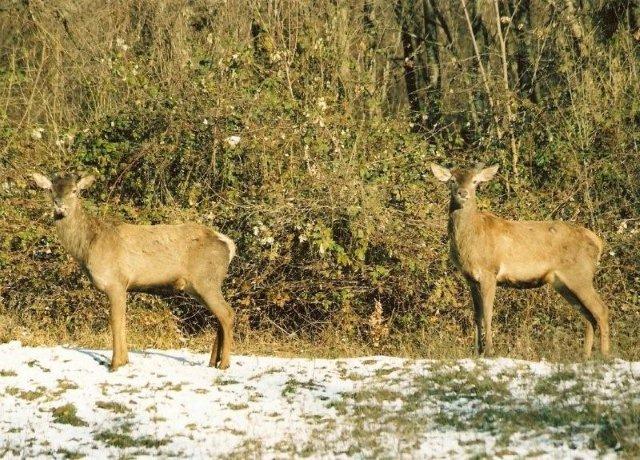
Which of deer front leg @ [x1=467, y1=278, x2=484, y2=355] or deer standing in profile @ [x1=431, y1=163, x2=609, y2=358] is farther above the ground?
deer standing in profile @ [x1=431, y1=163, x2=609, y2=358]

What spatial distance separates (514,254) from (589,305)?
1075 mm

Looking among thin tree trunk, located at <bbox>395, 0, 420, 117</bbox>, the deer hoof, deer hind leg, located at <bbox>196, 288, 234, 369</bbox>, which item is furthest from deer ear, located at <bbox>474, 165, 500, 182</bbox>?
thin tree trunk, located at <bbox>395, 0, 420, 117</bbox>

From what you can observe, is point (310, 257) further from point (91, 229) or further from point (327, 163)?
point (91, 229)

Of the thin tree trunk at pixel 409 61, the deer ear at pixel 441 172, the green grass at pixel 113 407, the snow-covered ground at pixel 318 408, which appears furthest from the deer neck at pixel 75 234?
the thin tree trunk at pixel 409 61

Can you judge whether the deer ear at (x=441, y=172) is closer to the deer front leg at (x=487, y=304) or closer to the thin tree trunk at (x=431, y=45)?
the deer front leg at (x=487, y=304)

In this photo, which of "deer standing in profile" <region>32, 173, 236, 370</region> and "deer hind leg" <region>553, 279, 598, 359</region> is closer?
"deer standing in profile" <region>32, 173, 236, 370</region>

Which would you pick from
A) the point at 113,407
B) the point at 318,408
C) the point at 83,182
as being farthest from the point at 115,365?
the point at 318,408

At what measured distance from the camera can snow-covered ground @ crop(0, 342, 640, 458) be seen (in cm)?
738

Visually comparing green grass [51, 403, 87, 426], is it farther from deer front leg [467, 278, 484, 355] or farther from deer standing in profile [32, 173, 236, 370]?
deer front leg [467, 278, 484, 355]

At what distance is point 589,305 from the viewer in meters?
11.7

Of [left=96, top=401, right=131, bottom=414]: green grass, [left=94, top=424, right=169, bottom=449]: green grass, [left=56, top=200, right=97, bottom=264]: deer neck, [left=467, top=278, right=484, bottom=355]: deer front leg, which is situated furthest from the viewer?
[left=467, top=278, right=484, bottom=355]: deer front leg

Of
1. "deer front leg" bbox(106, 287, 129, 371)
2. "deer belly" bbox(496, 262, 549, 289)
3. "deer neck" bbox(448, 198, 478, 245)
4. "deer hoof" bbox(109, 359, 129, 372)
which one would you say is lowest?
"deer hoof" bbox(109, 359, 129, 372)

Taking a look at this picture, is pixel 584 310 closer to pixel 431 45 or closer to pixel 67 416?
pixel 67 416

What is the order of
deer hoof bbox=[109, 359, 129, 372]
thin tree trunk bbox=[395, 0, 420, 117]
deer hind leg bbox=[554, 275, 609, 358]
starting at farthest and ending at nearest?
thin tree trunk bbox=[395, 0, 420, 117] → deer hind leg bbox=[554, 275, 609, 358] → deer hoof bbox=[109, 359, 129, 372]
